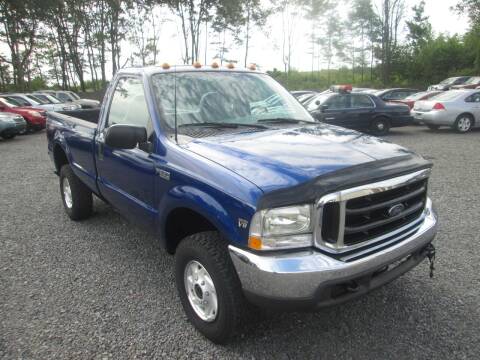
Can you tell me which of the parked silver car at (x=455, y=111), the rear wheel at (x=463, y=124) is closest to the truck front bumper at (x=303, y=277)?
the parked silver car at (x=455, y=111)

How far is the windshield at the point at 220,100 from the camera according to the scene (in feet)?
10.5

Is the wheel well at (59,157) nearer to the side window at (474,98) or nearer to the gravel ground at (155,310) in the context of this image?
the gravel ground at (155,310)

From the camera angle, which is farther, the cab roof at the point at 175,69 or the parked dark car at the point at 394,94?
the parked dark car at the point at 394,94

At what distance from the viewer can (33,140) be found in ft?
45.2

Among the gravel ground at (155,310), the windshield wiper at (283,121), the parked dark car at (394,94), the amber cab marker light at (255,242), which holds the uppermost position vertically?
the parked dark car at (394,94)

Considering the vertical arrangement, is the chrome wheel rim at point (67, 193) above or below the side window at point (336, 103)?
below

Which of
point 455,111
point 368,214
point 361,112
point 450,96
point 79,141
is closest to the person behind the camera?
point 368,214

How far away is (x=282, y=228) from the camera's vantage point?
212 cm

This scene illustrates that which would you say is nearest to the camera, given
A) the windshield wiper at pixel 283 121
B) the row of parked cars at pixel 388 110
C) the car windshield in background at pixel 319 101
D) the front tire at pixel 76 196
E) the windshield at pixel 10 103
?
the windshield wiper at pixel 283 121

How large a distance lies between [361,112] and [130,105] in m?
9.98

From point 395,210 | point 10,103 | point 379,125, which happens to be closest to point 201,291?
point 395,210

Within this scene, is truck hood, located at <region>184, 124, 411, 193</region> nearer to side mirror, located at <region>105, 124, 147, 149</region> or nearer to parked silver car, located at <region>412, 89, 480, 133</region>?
side mirror, located at <region>105, 124, 147, 149</region>

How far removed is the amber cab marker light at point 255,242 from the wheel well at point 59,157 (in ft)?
12.9

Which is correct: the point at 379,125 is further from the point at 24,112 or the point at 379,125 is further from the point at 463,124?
the point at 24,112
